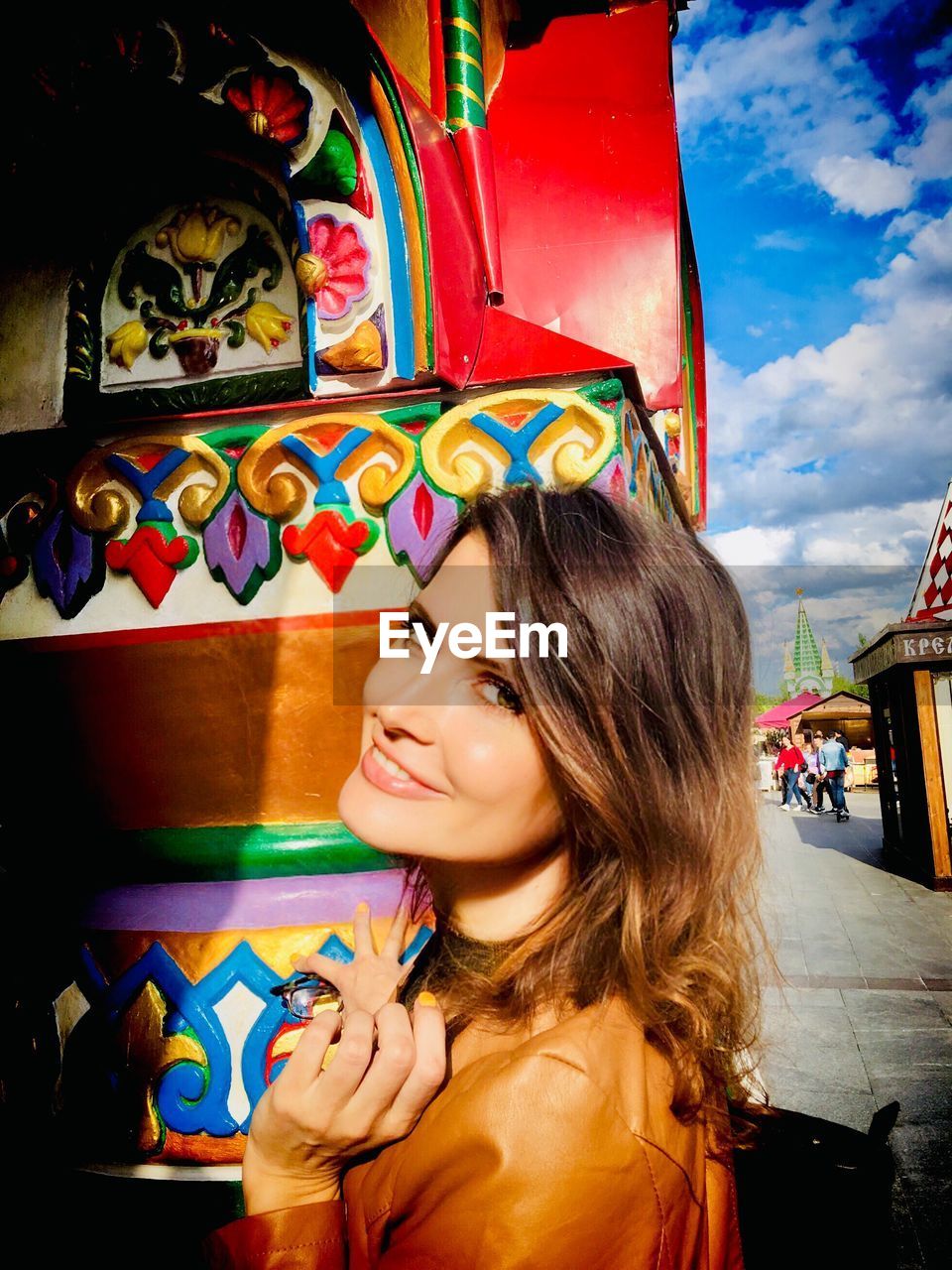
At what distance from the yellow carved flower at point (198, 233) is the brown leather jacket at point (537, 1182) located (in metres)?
1.71

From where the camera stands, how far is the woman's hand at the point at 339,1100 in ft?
2.75

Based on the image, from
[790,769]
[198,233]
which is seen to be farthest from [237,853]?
[790,769]

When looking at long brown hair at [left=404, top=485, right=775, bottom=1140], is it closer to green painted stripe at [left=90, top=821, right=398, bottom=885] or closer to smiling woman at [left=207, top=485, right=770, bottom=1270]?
smiling woman at [left=207, top=485, right=770, bottom=1270]

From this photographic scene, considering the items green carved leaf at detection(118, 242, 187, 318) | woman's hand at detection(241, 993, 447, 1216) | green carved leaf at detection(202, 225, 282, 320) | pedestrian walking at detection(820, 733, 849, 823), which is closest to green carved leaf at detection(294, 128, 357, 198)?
green carved leaf at detection(202, 225, 282, 320)

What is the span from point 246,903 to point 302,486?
0.86 meters

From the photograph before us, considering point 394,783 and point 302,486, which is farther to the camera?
point 302,486

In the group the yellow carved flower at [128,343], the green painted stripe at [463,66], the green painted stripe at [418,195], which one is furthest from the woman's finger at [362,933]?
the green painted stripe at [463,66]

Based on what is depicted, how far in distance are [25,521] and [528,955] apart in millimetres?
1402

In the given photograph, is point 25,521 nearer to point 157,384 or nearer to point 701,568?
point 157,384

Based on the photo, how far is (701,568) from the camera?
103 cm

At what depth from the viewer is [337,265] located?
1.53 meters

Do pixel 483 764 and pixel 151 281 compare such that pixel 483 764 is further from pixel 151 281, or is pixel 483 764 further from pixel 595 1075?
pixel 151 281

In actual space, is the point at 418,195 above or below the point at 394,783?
above

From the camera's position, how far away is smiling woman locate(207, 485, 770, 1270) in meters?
0.73
